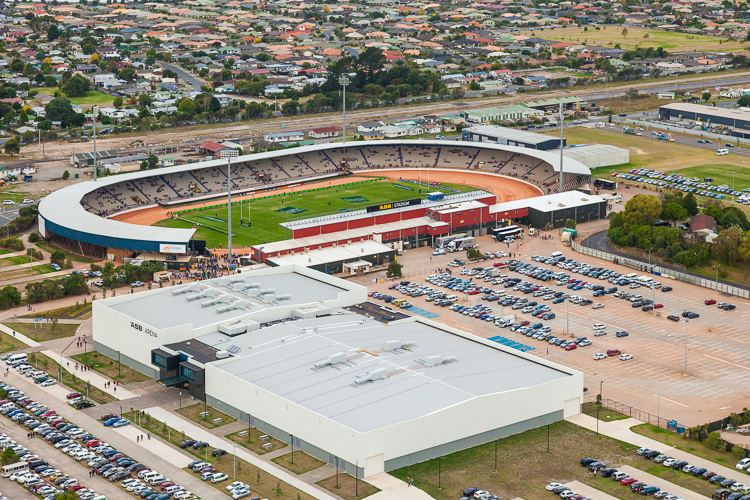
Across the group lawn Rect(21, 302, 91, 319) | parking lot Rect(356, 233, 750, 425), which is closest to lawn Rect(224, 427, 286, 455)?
parking lot Rect(356, 233, 750, 425)

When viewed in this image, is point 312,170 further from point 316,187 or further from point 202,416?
point 202,416

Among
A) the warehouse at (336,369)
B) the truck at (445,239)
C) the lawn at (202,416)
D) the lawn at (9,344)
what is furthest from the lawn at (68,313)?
the truck at (445,239)

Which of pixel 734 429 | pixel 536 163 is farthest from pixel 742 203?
pixel 734 429

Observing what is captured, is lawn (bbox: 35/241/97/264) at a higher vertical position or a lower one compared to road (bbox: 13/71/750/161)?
lower

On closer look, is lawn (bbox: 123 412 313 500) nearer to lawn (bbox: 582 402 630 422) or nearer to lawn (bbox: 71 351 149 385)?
lawn (bbox: 71 351 149 385)

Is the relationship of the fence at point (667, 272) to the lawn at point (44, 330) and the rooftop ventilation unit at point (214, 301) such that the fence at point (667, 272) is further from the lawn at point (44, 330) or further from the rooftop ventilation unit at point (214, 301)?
the lawn at point (44, 330)

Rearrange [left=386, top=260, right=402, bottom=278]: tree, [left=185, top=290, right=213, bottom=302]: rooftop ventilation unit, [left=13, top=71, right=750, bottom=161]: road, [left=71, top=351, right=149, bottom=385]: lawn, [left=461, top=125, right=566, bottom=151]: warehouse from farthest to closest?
[left=13, top=71, right=750, bottom=161]: road, [left=461, top=125, right=566, bottom=151]: warehouse, [left=386, top=260, right=402, bottom=278]: tree, [left=185, top=290, right=213, bottom=302]: rooftop ventilation unit, [left=71, top=351, right=149, bottom=385]: lawn

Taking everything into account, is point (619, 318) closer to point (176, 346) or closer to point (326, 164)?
point (176, 346)
